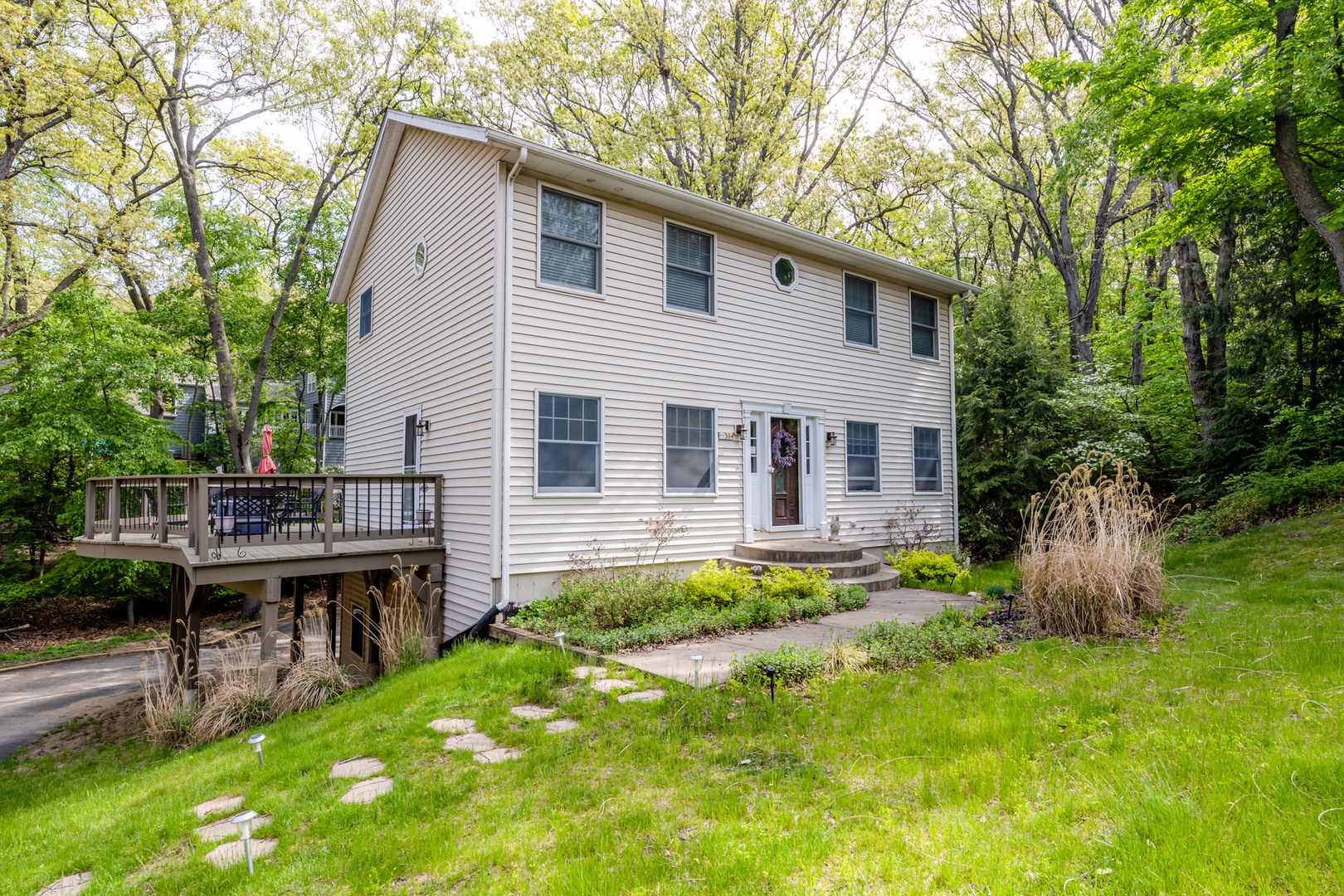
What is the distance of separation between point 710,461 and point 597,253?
132 inches

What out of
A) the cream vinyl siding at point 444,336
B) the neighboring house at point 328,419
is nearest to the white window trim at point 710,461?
the cream vinyl siding at point 444,336

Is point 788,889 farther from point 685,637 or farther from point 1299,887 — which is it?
point 685,637

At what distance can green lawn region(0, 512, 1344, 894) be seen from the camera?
2.57 metres

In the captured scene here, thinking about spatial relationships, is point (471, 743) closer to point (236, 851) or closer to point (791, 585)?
point (236, 851)

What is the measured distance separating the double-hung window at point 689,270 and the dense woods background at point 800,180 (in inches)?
236

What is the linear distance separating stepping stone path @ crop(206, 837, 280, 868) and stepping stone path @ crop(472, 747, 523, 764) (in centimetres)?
114

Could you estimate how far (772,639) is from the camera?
6.62 metres

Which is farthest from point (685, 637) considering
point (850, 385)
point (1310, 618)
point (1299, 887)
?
point (850, 385)

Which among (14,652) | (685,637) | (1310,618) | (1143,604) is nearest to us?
(1310,618)

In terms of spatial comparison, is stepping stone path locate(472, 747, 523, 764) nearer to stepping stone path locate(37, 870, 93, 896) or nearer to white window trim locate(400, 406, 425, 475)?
stepping stone path locate(37, 870, 93, 896)

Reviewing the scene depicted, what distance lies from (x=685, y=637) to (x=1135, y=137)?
34.1 ft

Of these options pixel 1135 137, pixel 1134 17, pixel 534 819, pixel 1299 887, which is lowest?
pixel 534 819

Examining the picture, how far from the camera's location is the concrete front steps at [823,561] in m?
9.34

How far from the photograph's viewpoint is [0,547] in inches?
636
